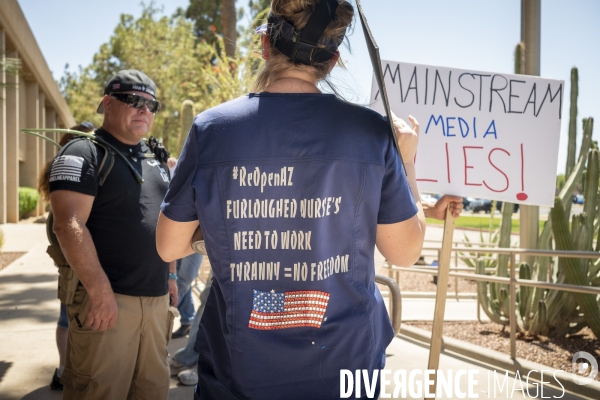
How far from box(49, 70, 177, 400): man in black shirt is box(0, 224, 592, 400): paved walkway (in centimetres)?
151

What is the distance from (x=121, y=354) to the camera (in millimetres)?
2891

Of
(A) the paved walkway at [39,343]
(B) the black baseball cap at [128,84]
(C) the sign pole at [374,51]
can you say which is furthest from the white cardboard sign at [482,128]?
(C) the sign pole at [374,51]

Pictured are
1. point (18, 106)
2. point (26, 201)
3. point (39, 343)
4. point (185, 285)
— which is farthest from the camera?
point (26, 201)

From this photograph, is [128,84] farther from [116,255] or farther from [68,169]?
[116,255]

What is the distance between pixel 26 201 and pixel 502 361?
2118 cm

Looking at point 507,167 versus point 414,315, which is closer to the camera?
point 507,167

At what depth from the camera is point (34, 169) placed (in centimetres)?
2439

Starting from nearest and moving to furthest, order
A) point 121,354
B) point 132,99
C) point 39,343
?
1. point 121,354
2. point 132,99
3. point 39,343

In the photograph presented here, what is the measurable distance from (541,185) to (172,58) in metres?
31.1

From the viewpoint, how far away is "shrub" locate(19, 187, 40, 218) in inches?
869

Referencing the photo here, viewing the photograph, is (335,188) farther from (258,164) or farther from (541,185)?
(541,185)

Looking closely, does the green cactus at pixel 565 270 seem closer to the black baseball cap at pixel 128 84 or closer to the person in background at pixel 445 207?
the person in background at pixel 445 207

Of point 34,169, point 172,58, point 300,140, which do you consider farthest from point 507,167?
point 172,58

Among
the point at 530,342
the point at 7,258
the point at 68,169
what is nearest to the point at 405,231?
the point at 68,169
